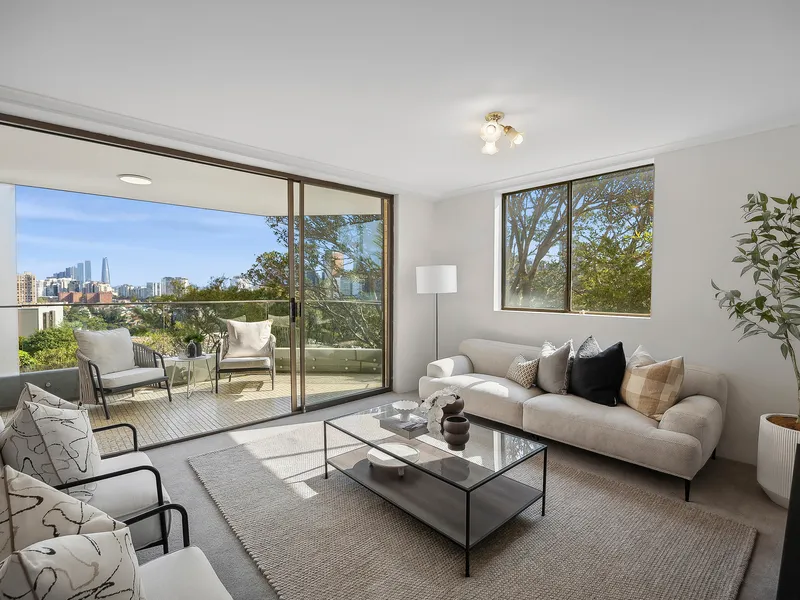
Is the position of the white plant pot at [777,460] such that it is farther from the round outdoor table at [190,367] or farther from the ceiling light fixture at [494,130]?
the round outdoor table at [190,367]

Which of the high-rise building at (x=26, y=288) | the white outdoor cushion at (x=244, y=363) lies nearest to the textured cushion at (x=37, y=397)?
the high-rise building at (x=26, y=288)

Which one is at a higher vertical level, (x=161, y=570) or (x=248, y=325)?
(x=248, y=325)

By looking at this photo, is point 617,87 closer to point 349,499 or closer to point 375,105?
point 375,105

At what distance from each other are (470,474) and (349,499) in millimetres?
881

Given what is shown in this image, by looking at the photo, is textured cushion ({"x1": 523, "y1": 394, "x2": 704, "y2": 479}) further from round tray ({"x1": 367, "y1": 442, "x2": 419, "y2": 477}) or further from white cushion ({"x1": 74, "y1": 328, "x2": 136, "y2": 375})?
white cushion ({"x1": 74, "y1": 328, "x2": 136, "y2": 375})

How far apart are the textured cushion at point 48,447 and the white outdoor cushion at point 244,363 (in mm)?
3260

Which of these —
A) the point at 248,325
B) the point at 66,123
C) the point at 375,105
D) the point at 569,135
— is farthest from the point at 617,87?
the point at 248,325

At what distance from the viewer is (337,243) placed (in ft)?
14.7

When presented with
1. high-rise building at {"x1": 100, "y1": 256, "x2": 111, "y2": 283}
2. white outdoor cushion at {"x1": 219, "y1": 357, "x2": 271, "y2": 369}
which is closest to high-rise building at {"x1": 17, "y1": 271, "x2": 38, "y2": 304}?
high-rise building at {"x1": 100, "y1": 256, "x2": 111, "y2": 283}

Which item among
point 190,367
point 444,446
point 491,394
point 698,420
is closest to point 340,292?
point 491,394

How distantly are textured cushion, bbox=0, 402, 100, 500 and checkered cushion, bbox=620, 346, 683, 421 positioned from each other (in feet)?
11.0

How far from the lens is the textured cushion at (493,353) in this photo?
4072 millimetres

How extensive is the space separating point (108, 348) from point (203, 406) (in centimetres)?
114

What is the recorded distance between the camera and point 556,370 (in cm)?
348
